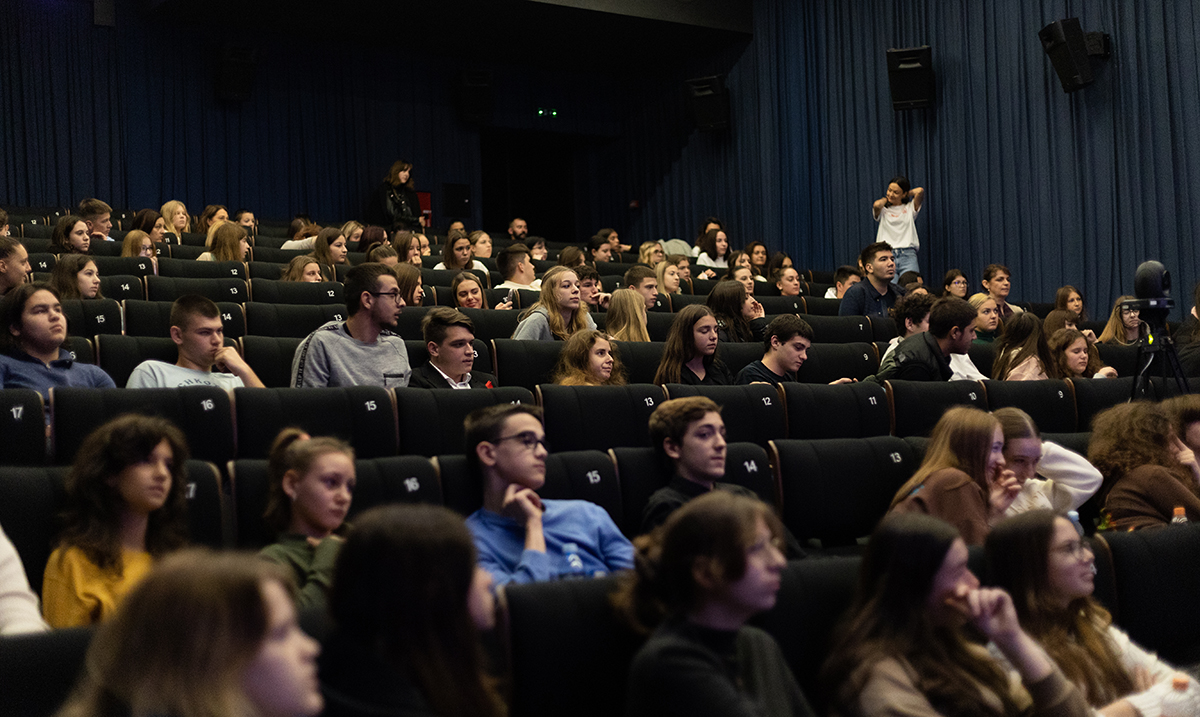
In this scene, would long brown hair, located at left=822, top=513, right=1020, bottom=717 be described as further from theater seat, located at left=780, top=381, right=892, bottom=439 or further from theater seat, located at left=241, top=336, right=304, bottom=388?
theater seat, located at left=241, top=336, right=304, bottom=388

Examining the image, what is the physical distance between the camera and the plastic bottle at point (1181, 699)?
1.93 metres

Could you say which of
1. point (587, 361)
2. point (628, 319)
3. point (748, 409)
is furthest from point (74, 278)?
point (748, 409)

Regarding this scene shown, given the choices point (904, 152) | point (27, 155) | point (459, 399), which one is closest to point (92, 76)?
point (27, 155)

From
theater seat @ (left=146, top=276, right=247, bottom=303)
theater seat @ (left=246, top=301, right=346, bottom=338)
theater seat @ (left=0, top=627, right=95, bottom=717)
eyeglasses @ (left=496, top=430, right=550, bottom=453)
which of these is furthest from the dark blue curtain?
theater seat @ (left=0, top=627, right=95, bottom=717)

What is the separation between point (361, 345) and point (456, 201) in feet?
24.0

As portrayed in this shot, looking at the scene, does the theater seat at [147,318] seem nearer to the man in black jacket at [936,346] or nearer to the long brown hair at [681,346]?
the long brown hair at [681,346]

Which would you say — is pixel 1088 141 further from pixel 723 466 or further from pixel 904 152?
pixel 723 466

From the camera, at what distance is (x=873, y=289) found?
233 inches

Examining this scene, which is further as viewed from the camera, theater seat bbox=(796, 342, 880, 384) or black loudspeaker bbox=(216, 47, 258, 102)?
black loudspeaker bbox=(216, 47, 258, 102)

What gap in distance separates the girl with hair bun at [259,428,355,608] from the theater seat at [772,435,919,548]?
124cm

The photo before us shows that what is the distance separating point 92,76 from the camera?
9133mm

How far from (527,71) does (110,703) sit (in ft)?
34.0

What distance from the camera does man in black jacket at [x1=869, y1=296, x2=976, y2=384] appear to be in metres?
4.12

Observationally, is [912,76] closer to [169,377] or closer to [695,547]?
[169,377]
